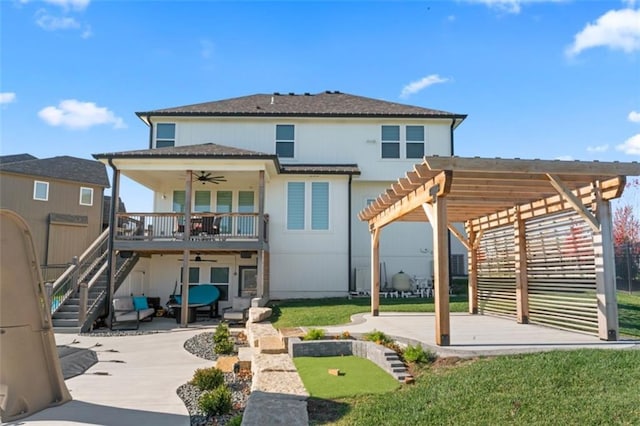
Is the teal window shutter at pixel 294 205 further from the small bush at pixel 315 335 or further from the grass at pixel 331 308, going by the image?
the small bush at pixel 315 335

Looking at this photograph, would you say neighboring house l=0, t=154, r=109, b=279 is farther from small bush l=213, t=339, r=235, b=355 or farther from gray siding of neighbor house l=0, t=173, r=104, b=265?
small bush l=213, t=339, r=235, b=355

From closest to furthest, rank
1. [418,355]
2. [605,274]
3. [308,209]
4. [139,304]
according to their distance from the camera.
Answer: [418,355]
[605,274]
[139,304]
[308,209]

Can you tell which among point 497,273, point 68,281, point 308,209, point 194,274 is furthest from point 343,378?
point 194,274

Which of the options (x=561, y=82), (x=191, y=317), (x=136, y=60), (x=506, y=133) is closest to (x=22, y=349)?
(x=136, y=60)

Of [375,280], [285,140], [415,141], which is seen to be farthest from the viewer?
[285,140]

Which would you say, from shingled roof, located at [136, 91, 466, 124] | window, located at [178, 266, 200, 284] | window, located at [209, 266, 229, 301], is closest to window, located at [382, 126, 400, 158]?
shingled roof, located at [136, 91, 466, 124]

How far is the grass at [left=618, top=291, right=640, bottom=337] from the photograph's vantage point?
8.18 m

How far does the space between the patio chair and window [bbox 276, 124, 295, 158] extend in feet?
22.3

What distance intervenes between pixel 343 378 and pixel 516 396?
2108mm

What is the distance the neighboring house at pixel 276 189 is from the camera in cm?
A: 1423

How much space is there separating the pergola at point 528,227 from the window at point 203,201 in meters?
8.06

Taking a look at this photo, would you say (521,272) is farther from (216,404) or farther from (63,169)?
(63,169)

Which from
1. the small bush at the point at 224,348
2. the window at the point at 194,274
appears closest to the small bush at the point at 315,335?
the small bush at the point at 224,348

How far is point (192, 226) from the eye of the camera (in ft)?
49.8
